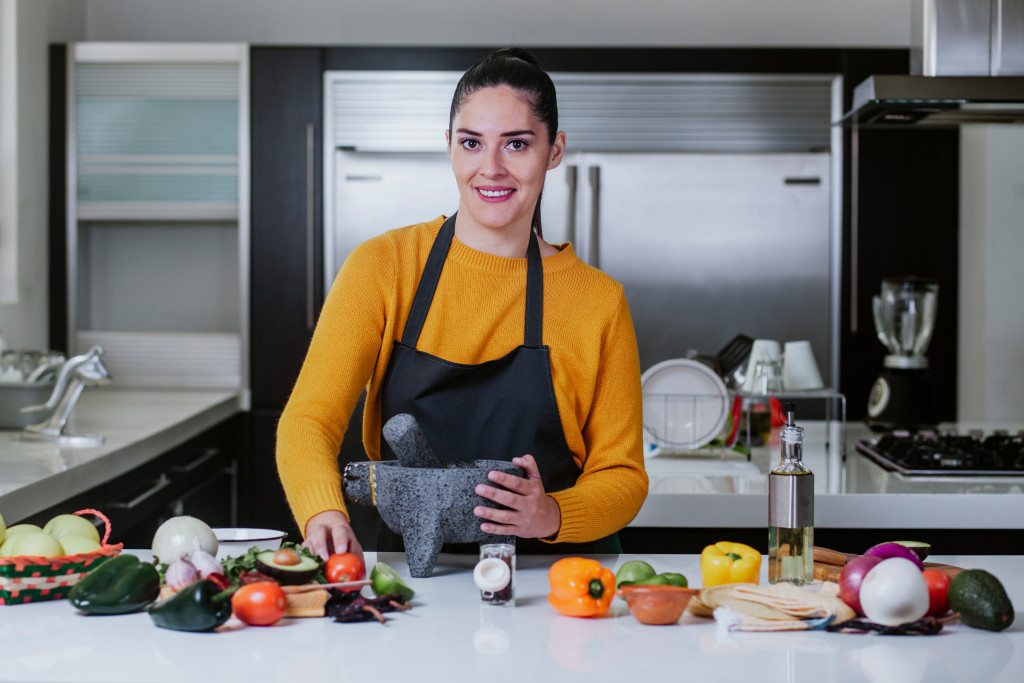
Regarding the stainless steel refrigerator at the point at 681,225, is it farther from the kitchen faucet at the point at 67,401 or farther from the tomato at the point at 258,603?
the tomato at the point at 258,603

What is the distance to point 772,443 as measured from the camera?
2.62 meters

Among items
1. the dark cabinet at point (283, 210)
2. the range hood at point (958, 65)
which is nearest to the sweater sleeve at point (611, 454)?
the range hood at point (958, 65)

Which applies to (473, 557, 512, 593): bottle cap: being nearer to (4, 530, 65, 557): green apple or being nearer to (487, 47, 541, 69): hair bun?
(4, 530, 65, 557): green apple

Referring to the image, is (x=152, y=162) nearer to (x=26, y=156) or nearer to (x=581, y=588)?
(x=26, y=156)

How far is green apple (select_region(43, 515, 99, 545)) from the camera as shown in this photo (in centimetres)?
120

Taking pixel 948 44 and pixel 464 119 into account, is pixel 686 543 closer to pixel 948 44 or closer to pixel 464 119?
pixel 464 119

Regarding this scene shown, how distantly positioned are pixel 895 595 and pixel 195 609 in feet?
2.40

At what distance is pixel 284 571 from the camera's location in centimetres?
111

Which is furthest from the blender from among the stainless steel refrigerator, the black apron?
the black apron

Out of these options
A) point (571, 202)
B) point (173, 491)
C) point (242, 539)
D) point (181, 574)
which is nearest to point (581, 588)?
point (181, 574)

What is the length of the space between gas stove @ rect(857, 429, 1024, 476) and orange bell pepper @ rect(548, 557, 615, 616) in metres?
1.31

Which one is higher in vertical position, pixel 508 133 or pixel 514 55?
pixel 514 55

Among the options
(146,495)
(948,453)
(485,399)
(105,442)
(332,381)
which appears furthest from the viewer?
(146,495)

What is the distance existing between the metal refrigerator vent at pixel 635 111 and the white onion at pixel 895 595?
2611 mm
